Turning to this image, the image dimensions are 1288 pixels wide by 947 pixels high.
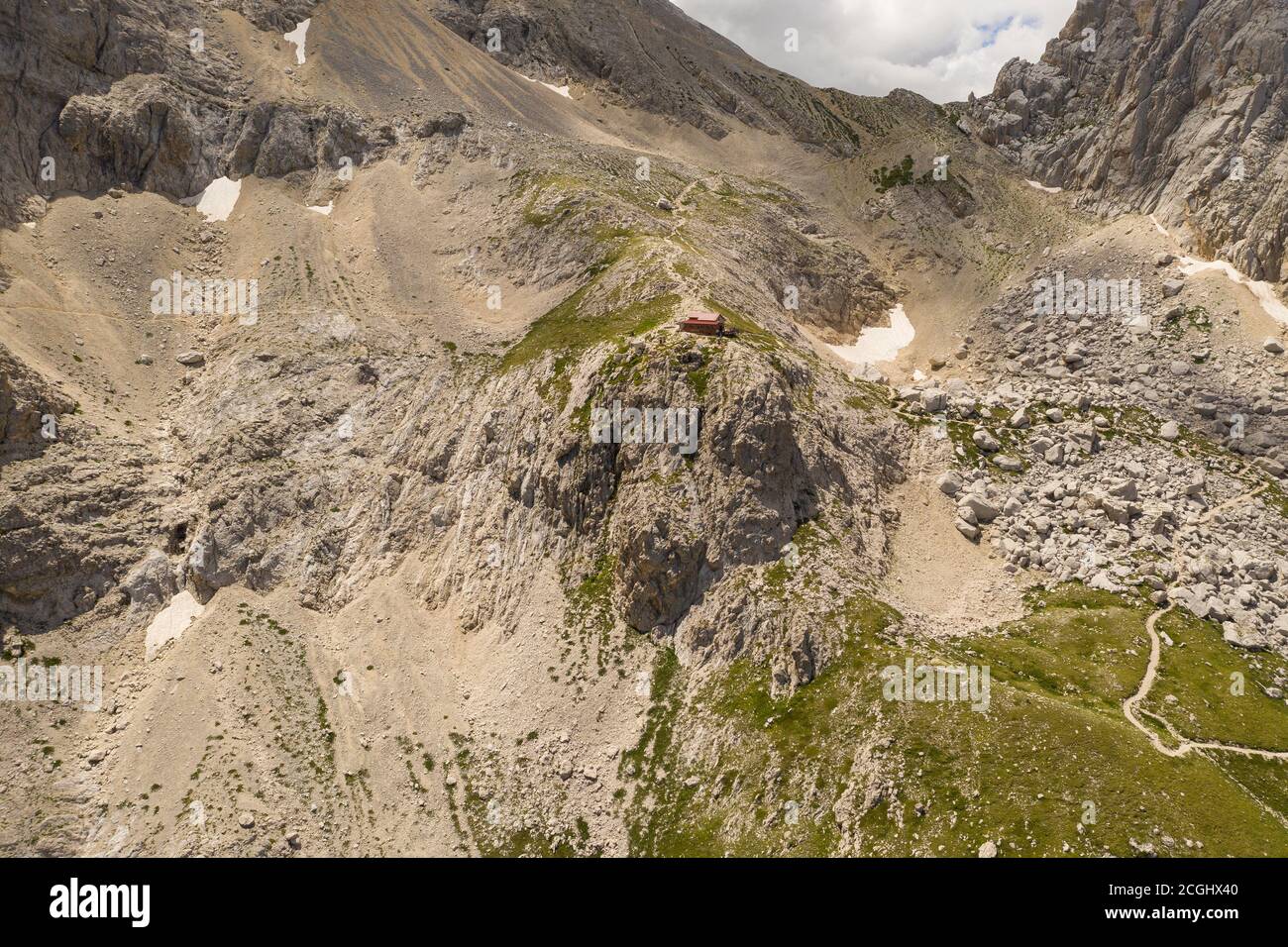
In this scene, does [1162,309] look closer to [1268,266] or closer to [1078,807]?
[1268,266]

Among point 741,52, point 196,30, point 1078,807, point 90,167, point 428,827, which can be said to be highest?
point 741,52

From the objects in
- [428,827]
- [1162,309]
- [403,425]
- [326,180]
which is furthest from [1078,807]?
[326,180]

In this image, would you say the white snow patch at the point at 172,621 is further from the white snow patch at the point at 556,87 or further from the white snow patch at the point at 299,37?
the white snow patch at the point at 556,87

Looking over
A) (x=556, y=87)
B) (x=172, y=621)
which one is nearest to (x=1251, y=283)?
(x=172, y=621)

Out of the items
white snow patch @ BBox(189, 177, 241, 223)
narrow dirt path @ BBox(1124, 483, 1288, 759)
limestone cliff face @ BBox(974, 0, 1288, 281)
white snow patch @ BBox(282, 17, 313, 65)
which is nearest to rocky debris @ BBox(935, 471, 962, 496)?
narrow dirt path @ BBox(1124, 483, 1288, 759)

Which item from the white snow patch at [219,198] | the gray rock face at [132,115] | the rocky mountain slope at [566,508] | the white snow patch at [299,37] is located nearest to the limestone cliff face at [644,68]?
the white snow patch at [299,37]

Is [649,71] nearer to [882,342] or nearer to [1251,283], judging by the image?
[882,342]
